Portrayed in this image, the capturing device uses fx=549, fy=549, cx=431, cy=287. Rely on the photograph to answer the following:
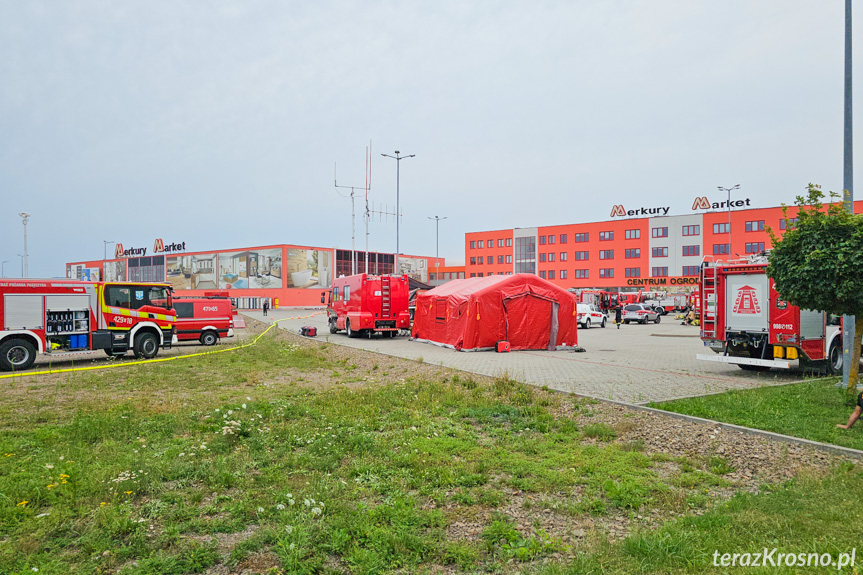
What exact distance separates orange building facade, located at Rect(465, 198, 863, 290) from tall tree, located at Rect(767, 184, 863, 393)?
58854 millimetres

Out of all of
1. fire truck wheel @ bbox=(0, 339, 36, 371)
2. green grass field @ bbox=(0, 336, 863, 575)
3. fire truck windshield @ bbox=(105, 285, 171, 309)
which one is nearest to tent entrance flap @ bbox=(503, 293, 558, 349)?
green grass field @ bbox=(0, 336, 863, 575)

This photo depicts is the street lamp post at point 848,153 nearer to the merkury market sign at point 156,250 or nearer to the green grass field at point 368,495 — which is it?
the green grass field at point 368,495

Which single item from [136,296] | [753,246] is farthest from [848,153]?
[753,246]

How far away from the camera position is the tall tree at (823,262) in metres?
9.05

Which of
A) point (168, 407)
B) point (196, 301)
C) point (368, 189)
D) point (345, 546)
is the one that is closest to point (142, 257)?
point (368, 189)

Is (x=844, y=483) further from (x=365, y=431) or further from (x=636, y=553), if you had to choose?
(x=365, y=431)

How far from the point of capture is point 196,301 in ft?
84.1

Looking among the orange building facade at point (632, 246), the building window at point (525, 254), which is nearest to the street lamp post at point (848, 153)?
the orange building facade at point (632, 246)

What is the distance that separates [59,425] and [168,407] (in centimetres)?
160

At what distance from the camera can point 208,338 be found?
2547cm

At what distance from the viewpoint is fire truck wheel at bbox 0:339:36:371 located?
1572 centimetres
